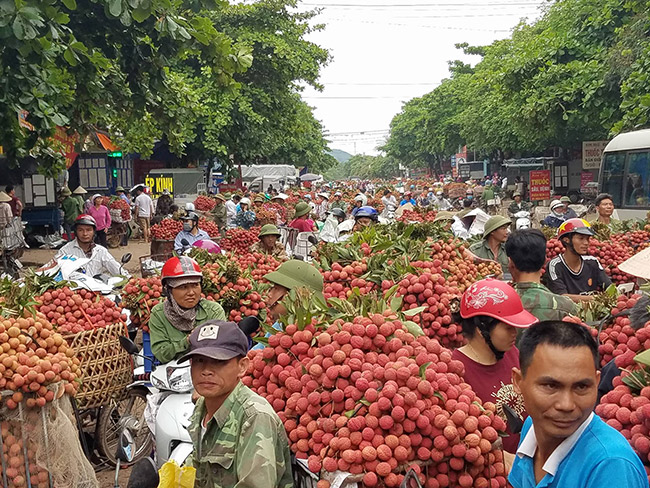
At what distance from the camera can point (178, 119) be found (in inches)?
427

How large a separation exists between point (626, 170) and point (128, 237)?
57.4 ft

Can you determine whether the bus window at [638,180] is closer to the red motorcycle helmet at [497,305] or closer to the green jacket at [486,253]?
the green jacket at [486,253]

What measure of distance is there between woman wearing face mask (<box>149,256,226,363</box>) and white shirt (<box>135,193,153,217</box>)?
20.1 meters

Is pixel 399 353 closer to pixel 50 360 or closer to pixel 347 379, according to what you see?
pixel 347 379

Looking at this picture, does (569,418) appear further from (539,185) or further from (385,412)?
(539,185)

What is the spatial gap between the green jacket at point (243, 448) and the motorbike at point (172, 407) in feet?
5.18

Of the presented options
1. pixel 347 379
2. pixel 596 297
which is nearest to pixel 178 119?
pixel 596 297

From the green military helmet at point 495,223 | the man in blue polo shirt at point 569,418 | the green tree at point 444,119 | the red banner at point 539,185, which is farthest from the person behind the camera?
the green tree at point 444,119

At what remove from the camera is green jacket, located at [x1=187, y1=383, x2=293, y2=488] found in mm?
2941

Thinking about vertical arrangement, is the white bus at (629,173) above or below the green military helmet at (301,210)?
above

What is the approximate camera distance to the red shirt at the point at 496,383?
361 centimetres

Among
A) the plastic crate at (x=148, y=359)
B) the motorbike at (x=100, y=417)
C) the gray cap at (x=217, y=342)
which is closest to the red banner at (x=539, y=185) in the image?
the motorbike at (x=100, y=417)

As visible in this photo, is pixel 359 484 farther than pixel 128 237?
No

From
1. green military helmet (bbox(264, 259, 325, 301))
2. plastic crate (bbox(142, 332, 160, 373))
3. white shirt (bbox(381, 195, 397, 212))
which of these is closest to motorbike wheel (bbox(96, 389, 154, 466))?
plastic crate (bbox(142, 332, 160, 373))
